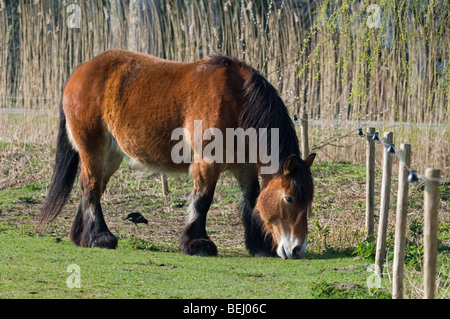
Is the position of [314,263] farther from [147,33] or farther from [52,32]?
[52,32]

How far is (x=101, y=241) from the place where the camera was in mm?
6453

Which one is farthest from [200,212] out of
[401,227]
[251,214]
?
[401,227]

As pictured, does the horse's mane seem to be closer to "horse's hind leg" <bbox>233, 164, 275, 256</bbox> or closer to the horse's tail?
"horse's hind leg" <bbox>233, 164, 275, 256</bbox>

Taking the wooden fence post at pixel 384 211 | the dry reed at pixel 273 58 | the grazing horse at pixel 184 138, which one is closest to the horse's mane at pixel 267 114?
the grazing horse at pixel 184 138

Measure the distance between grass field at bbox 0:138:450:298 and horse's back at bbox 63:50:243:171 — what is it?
74 centimetres

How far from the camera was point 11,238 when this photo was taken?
6680 millimetres

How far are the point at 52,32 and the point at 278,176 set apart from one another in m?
6.57

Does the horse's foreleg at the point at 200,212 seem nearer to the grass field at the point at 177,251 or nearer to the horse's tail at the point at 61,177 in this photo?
the grass field at the point at 177,251

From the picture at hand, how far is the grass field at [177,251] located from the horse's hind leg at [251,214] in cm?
15

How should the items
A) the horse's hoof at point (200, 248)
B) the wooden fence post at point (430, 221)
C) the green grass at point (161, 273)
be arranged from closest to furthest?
1. the wooden fence post at point (430, 221)
2. the green grass at point (161, 273)
3. the horse's hoof at point (200, 248)

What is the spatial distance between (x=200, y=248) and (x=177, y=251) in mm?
378

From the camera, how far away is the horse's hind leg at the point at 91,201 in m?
6.56

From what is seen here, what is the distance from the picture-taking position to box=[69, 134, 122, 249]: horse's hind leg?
6559 mm

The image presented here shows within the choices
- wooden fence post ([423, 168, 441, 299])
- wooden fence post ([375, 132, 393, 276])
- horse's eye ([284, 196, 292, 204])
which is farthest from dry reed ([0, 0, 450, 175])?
wooden fence post ([423, 168, 441, 299])
